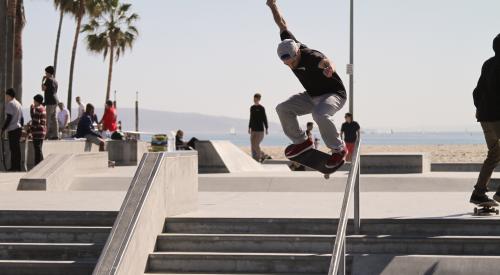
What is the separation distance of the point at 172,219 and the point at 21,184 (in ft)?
18.9

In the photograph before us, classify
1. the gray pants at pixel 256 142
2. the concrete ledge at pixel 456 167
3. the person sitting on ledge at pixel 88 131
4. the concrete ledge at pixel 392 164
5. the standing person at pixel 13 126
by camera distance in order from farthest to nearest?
the concrete ledge at pixel 456 167 < the gray pants at pixel 256 142 < the person sitting on ledge at pixel 88 131 < the concrete ledge at pixel 392 164 < the standing person at pixel 13 126

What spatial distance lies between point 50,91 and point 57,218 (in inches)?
458

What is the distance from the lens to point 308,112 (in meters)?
9.53

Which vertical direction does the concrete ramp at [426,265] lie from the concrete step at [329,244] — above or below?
below

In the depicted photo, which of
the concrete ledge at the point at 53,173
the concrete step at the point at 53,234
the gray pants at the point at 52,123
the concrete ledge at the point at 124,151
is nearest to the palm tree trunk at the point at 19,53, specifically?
the concrete ledge at the point at 124,151

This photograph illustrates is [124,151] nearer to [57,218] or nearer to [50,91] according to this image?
[50,91]

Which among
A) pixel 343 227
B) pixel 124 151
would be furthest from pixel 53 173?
pixel 124 151

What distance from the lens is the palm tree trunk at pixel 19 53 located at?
28.2 metres

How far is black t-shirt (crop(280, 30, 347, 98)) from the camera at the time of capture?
906 centimetres

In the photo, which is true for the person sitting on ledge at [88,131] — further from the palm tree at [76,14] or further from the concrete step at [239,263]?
the palm tree at [76,14]

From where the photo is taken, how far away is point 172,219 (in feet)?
32.3

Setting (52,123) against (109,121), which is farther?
(109,121)

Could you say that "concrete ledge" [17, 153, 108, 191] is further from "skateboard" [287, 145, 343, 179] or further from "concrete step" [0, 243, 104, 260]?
"skateboard" [287, 145, 343, 179]

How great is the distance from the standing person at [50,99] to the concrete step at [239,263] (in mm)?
12014
